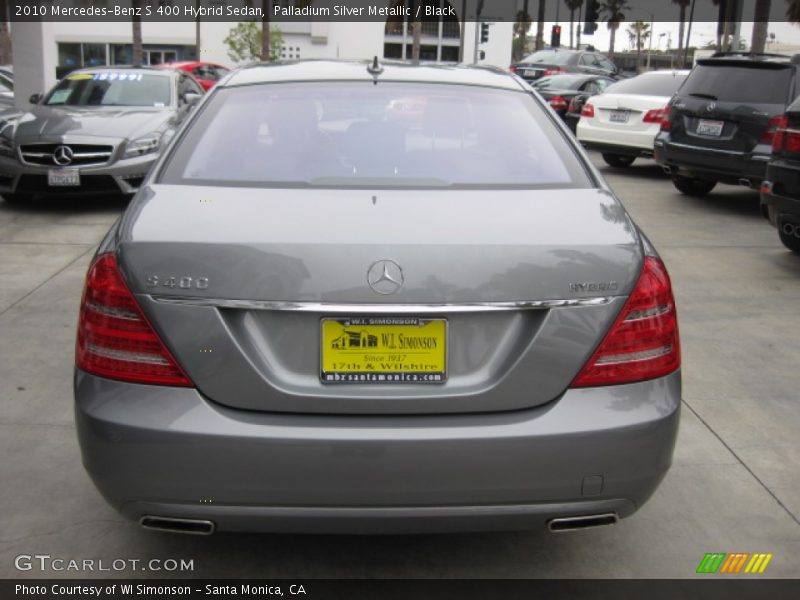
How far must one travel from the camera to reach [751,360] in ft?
18.8

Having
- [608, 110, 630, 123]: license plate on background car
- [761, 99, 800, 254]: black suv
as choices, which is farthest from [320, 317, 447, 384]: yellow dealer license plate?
[608, 110, 630, 123]: license plate on background car

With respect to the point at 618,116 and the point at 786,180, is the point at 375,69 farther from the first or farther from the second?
the point at 618,116

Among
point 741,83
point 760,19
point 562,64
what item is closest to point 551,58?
point 562,64

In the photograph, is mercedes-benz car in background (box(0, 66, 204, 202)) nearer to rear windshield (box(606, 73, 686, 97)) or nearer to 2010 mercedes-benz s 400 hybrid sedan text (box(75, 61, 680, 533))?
rear windshield (box(606, 73, 686, 97))

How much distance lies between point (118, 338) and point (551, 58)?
85.0 feet

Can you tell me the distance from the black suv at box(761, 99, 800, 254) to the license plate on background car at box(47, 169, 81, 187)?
634 centimetres

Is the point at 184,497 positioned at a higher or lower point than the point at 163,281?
lower

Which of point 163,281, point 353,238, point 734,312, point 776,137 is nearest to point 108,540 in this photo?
point 163,281

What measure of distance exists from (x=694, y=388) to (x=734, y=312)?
1781 millimetres

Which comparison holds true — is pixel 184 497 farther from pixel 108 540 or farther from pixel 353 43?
pixel 353 43

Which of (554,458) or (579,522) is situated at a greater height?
(554,458)

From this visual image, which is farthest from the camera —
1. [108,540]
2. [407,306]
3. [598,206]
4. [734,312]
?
[734,312]

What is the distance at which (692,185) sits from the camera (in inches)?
477

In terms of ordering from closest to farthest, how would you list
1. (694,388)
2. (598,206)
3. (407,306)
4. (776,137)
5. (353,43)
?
(407,306) → (598,206) → (694,388) → (776,137) → (353,43)
